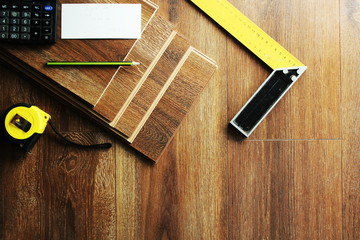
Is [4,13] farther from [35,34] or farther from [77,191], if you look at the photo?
[77,191]

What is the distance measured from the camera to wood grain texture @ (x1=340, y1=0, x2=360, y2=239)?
0.70m

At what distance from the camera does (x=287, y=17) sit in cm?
69

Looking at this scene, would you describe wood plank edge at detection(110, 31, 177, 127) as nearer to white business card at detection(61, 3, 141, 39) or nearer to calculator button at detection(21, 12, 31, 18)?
white business card at detection(61, 3, 141, 39)

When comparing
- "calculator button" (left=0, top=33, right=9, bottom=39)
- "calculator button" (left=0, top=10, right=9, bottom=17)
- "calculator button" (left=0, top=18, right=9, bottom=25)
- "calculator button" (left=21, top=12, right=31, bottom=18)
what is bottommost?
Result: "calculator button" (left=0, top=33, right=9, bottom=39)

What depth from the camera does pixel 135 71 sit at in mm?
634

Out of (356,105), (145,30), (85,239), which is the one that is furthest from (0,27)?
(356,105)

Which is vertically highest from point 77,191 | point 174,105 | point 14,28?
point 14,28

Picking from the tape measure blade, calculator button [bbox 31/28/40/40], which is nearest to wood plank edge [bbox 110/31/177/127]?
the tape measure blade

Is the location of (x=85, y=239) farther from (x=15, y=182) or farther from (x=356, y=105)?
(x=356, y=105)

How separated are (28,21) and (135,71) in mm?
222

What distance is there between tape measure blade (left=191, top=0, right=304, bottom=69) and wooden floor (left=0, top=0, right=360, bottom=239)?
16 mm

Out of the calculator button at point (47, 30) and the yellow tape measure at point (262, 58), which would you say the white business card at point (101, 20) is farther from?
the yellow tape measure at point (262, 58)

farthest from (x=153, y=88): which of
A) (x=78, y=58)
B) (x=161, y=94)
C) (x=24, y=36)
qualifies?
(x=24, y=36)

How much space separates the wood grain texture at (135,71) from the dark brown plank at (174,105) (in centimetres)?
6
